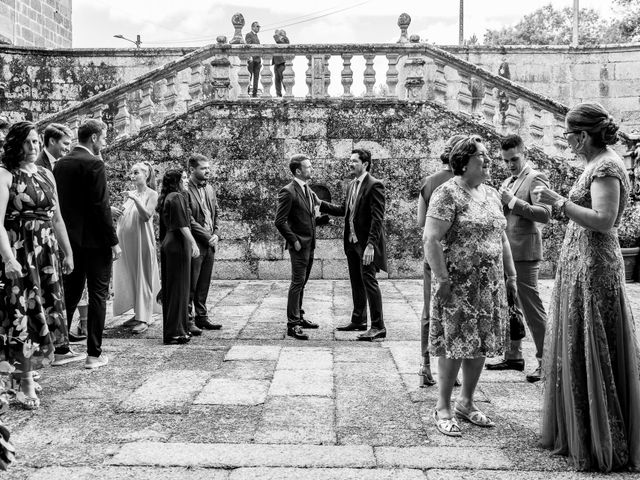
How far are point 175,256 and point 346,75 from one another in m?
5.69

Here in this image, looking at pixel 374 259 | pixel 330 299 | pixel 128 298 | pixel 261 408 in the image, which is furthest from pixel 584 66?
pixel 261 408

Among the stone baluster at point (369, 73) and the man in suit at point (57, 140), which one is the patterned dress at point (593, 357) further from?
the stone baluster at point (369, 73)

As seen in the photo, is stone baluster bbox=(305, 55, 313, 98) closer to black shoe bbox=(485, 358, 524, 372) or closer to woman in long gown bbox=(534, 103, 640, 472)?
black shoe bbox=(485, 358, 524, 372)

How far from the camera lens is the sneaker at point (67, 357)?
18.1ft

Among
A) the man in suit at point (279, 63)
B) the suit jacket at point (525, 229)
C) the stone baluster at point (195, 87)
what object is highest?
the man in suit at point (279, 63)

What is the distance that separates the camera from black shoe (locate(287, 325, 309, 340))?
260 inches

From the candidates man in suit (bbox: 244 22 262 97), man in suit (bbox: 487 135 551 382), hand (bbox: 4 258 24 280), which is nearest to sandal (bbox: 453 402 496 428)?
man in suit (bbox: 487 135 551 382)

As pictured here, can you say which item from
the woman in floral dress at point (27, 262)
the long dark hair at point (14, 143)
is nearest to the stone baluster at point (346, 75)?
the woman in floral dress at point (27, 262)

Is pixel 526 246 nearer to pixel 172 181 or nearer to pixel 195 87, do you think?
pixel 172 181

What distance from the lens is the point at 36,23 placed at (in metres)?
16.1

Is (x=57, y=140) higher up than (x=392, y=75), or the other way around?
(x=392, y=75)

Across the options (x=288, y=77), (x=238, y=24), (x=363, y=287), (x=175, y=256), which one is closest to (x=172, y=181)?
(x=175, y=256)

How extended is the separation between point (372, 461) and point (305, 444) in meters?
0.43

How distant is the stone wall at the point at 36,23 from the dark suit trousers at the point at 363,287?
37.1ft
